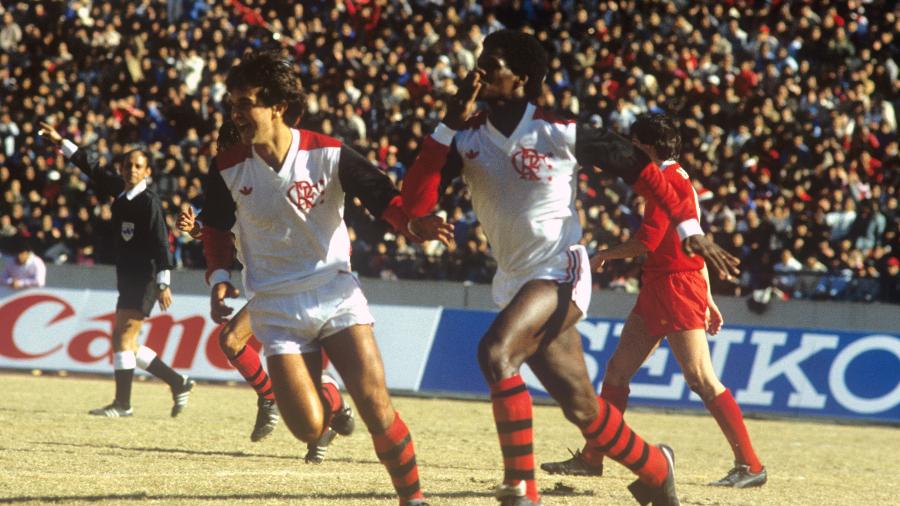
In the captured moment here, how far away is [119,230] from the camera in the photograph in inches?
460

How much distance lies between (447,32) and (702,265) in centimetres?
1439

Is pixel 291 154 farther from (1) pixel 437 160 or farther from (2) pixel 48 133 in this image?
(2) pixel 48 133

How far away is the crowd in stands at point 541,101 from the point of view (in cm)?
1845

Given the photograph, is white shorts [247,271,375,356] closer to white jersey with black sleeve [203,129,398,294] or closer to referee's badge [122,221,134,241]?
white jersey with black sleeve [203,129,398,294]

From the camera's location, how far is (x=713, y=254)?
580cm

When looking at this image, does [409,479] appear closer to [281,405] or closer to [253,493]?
[281,405]

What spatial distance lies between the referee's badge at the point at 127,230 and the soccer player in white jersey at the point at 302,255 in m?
5.55

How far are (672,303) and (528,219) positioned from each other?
2558mm

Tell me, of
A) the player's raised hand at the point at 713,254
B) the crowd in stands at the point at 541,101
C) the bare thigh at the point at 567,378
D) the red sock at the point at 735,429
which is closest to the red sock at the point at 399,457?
the bare thigh at the point at 567,378

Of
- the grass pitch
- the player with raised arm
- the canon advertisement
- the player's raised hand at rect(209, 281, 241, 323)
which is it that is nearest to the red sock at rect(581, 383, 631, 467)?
the player with raised arm

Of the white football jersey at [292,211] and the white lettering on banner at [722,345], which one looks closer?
the white football jersey at [292,211]

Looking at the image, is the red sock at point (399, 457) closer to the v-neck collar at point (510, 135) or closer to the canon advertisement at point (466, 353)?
the v-neck collar at point (510, 135)

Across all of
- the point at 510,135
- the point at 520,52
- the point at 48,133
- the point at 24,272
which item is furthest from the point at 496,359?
the point at 24,272

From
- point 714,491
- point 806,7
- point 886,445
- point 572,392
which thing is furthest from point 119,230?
point 806,7
